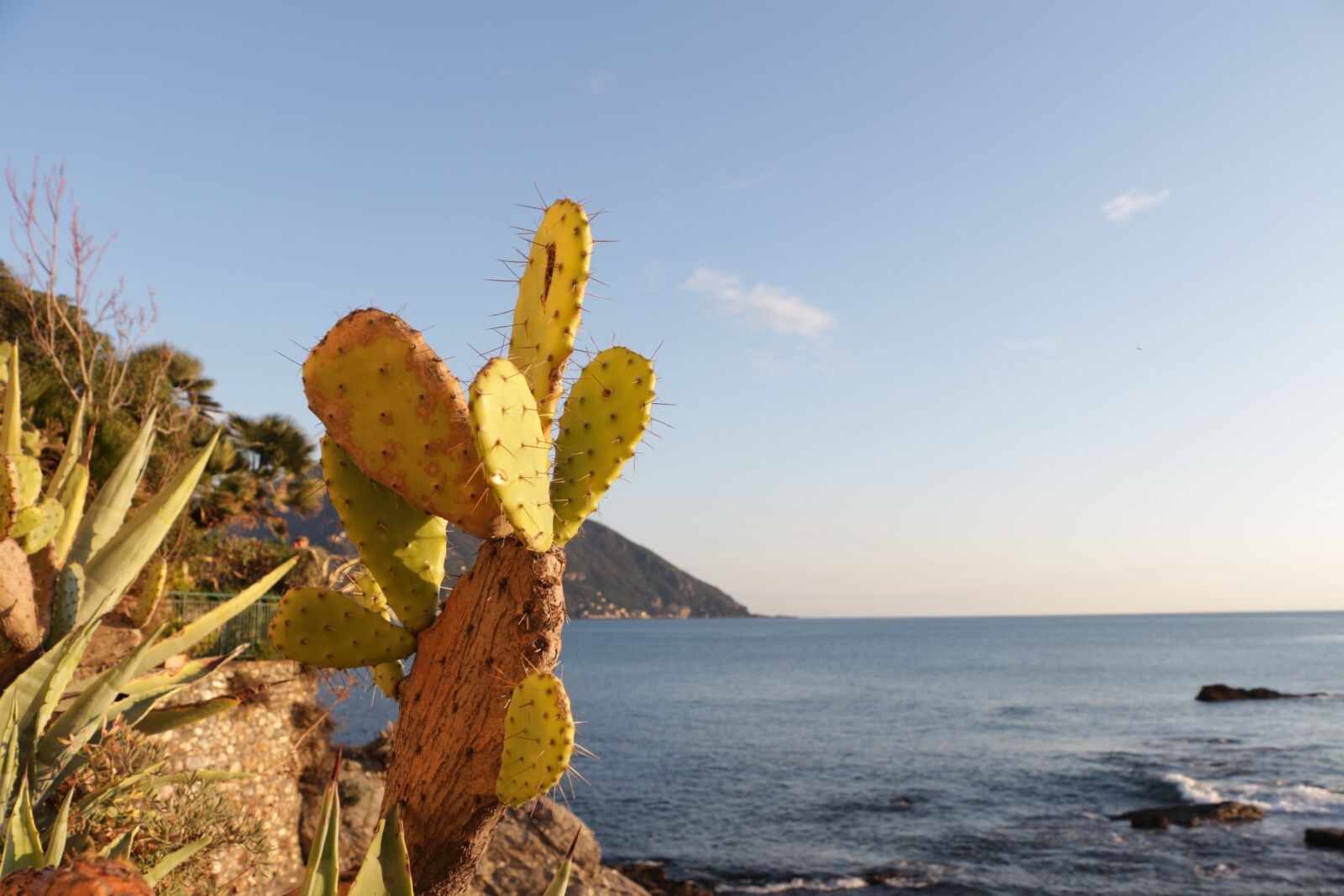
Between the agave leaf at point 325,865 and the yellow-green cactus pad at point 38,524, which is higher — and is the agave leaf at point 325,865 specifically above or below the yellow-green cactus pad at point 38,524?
below

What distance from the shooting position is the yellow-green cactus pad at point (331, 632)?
254cm

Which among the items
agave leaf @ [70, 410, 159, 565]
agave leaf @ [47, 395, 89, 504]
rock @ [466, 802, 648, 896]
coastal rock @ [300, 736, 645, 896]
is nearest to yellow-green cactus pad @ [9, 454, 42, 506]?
agave leaf @ [70, 410, 159, 565]

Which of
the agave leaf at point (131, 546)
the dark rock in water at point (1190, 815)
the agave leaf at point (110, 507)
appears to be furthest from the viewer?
the dark rock in water at point (1190, 815)

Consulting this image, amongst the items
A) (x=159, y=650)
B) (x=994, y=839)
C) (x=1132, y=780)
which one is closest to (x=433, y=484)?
(x=159, y=650)

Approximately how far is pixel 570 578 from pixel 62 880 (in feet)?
461

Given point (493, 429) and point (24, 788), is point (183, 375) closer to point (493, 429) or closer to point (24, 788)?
point (24, 788)

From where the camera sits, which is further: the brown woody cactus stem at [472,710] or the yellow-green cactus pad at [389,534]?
the yellow-green cactus pad at [389,534]

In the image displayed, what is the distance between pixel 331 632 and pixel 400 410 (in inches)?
28.9

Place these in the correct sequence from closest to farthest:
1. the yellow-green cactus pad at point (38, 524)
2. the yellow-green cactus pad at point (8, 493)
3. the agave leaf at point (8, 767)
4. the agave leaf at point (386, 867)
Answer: the agave leaf at point (386, 867)
the agave leaf at point (8, 767)
the yellow-green cactus pad at point (8, 493)
the yellow-green cactus pad at point (38, 524)

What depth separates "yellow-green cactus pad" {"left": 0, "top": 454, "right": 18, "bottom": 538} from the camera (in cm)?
363

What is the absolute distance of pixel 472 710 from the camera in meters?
2.38

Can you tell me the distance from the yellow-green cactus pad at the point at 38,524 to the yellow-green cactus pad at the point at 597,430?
284 cm

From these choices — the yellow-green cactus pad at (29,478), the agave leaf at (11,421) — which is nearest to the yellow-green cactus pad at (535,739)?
the yellow-green cactus pad at (29,478)

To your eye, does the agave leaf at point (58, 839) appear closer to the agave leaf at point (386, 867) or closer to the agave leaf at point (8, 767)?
the agave leaf at point (8, 767)
